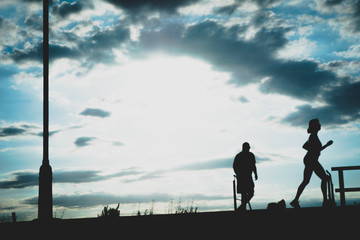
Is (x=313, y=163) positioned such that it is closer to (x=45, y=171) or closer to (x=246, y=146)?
(x=246, y=146)

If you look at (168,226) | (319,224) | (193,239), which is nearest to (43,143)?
(168,226)

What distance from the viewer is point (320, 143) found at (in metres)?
11.2

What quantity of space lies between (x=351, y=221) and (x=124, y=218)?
16.1 feet

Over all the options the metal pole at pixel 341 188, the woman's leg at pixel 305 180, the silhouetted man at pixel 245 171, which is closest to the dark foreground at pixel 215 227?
the woman's leg at pixel 305 180

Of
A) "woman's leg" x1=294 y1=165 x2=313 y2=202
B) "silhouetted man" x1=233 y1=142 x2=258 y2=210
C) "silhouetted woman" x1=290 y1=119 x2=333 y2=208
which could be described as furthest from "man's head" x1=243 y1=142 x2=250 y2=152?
"woman's leg" x1=294 y1=165 x2=313 y2=202

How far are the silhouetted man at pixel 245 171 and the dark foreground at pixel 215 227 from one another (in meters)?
4.08

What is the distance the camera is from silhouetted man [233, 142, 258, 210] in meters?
12.5

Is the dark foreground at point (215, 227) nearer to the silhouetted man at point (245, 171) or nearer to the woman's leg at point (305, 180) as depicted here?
the woman's leg at point (305, 180)

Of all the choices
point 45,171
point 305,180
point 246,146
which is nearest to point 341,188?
point 305,180

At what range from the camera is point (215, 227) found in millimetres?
8094

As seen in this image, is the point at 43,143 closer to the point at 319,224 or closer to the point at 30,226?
the point at 30,226

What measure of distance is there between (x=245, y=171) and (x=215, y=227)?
4665mm

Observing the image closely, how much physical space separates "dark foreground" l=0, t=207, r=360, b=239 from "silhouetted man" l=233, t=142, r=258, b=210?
13.4ft

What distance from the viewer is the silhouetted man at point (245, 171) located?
1247 cm
